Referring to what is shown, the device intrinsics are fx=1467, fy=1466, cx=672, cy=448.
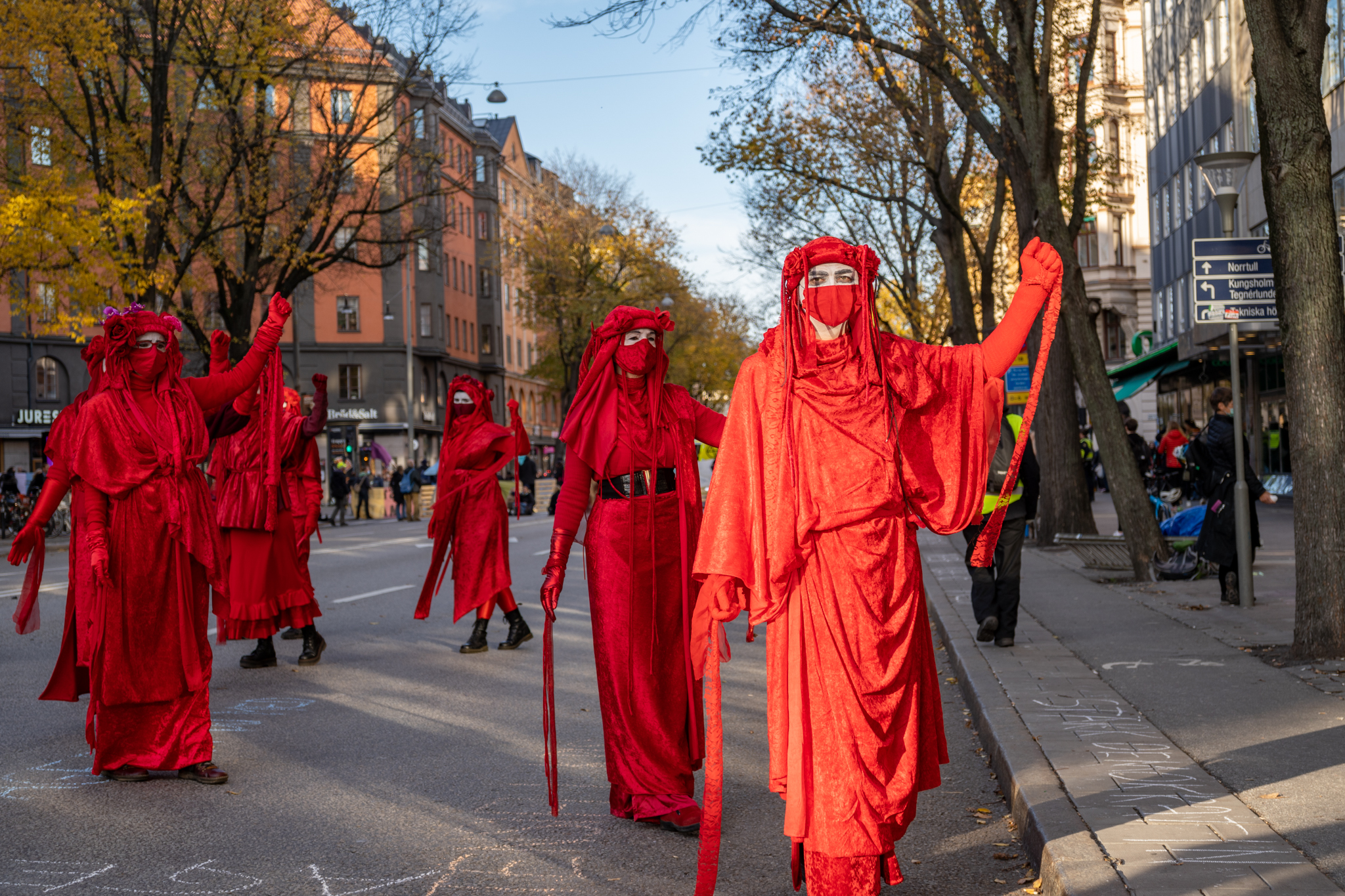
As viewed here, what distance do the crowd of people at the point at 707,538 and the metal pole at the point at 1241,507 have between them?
6.03 m

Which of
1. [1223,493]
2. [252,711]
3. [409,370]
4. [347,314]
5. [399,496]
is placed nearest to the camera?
[252,711]

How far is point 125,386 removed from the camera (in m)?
6.84

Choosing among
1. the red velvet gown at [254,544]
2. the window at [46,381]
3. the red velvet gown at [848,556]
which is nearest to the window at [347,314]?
the window at [46,381]

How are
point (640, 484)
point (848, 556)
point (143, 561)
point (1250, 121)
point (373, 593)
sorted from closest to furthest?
point (848, 556)
point (640, 484)
point (143, 561)
point (373, 593)
point (1250, 121)

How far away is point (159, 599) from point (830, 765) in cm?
380

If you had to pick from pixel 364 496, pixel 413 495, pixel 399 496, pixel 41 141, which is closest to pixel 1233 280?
pixel 41 141

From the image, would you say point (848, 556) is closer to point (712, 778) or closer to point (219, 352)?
point (712, 778)

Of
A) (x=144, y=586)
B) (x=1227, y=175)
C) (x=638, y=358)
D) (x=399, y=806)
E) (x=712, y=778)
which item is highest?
(x=1227, y=175)

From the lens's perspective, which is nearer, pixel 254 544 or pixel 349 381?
pixel 254 544

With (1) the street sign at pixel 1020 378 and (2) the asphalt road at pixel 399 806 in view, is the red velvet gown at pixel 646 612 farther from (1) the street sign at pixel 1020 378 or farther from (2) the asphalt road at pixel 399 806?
(1) the street sign at pixel 1020 378

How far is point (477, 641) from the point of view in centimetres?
1123

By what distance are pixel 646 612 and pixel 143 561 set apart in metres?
2.50

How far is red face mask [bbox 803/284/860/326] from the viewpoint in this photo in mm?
4535

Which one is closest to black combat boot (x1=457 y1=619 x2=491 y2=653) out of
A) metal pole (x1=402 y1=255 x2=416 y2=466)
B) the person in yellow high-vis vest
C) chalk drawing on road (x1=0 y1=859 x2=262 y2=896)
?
the person in yellow high-vis vest
